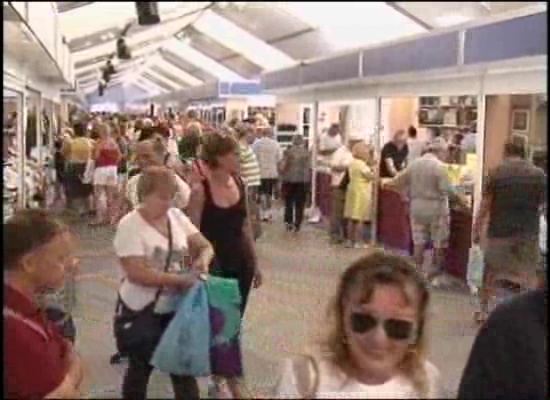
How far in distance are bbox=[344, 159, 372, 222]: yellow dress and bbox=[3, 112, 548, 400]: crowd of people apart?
70.1 inches

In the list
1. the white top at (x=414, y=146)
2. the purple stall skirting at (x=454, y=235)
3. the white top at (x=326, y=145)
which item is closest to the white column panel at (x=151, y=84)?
the purple stall skirting at (x=454, y=235)

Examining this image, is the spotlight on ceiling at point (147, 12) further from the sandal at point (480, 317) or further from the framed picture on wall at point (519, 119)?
the framed picture on wall at point (519, 119)

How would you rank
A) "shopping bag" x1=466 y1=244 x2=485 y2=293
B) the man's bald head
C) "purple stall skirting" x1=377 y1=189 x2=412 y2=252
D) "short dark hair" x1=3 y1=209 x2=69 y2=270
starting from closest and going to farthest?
"short dark hair" x1=3 y1=209 x2=69 y2=270 → the man's bald head → "purple stall skirting" x1=377 y1=189 x2=412 y2=252 → "shopping bag" x1=466 y1=244 x2=485 y2=293

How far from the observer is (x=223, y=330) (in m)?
1.49

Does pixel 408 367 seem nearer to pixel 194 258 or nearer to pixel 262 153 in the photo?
pixel 194 258

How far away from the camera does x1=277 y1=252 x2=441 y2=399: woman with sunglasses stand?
120 centimetres

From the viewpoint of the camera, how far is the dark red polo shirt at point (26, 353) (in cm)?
127

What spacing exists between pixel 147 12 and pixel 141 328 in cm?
58

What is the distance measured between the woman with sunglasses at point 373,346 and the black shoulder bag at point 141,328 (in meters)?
0.23

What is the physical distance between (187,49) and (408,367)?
84 centimetres

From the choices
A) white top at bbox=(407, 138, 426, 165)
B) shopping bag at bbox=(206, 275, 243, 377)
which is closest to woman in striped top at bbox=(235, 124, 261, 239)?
A: shopping bag at bbox=(206, 275, 243, 377)

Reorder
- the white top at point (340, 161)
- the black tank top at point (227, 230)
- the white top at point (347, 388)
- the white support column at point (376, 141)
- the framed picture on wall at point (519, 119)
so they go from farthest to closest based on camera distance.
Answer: the white support column at point (376, 141) < the white top at point (340, 161) < the framed picture on wall at point (519, 119) < the black tank top at point (227, 230) < the white top at point (347, 388)

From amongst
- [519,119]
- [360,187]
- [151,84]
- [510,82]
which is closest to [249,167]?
[151,84]

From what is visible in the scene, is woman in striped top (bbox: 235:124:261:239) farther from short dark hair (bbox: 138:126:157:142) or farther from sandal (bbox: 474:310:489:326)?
sandal (bbox: 474:310:489:326)
